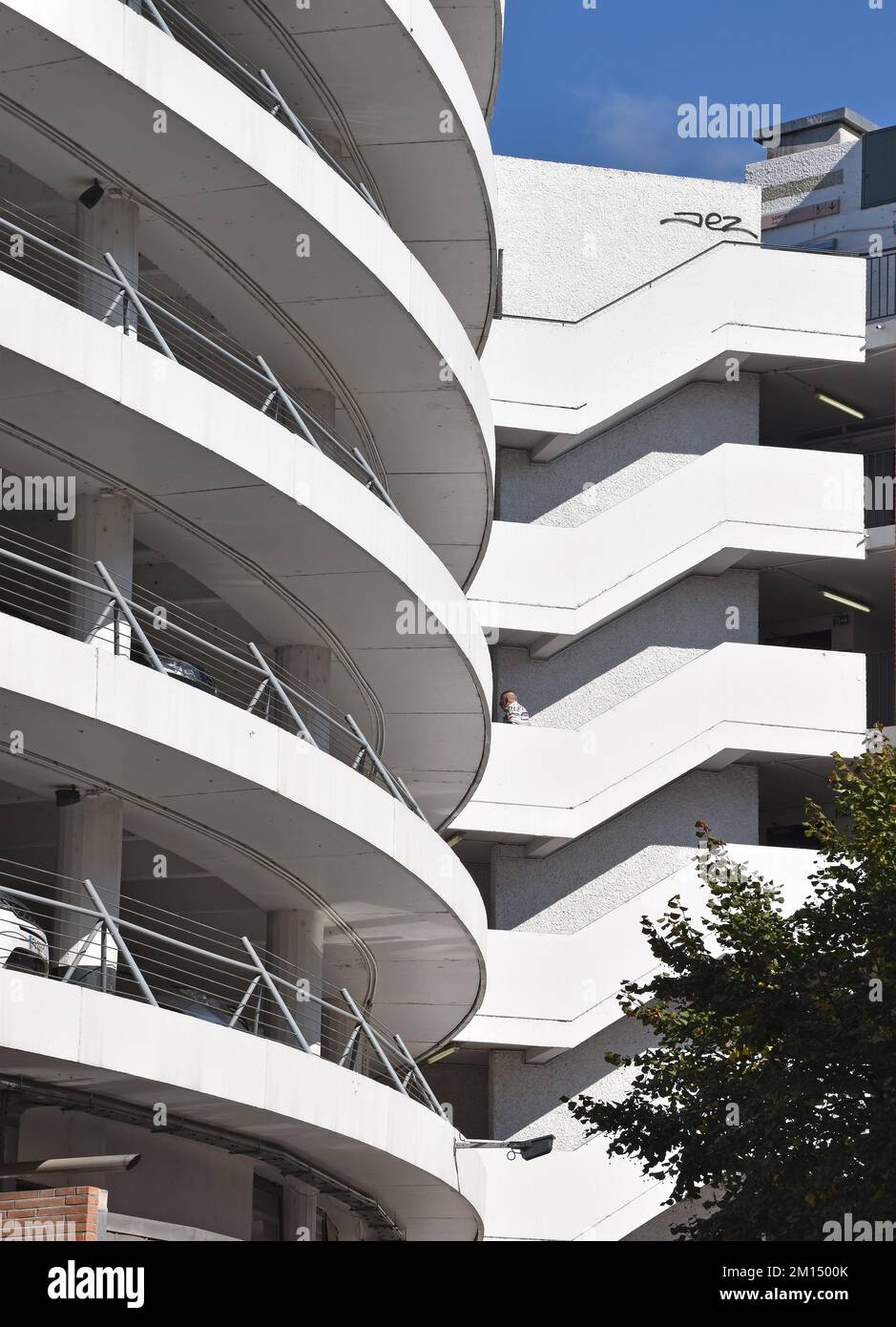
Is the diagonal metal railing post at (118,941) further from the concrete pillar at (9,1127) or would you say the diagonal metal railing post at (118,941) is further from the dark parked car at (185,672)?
the dark parked car at (185,672)

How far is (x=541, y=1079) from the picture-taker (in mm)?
29281

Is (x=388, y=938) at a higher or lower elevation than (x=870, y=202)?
lower

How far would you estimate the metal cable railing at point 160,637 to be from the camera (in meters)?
16.9

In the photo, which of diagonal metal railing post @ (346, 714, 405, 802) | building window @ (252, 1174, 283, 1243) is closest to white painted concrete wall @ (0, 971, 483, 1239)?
building window @ (252, 1174, 283, 1243)

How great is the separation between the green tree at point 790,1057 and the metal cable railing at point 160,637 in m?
3.82

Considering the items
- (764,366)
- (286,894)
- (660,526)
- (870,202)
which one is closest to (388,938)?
(286,894)

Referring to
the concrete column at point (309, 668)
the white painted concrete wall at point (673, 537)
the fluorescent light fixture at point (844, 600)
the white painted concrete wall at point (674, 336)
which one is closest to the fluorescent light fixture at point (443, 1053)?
the white painted concrete wall at point (673, 537)

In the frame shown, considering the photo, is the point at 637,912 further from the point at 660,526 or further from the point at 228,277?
the point at 228,277

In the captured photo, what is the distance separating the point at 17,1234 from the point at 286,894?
7214 millimetres

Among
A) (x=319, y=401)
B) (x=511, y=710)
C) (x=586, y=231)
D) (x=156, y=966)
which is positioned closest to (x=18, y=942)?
(x=156, y=966)

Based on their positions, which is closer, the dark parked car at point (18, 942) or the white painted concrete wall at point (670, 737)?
the dark parked car at point (18, 942)

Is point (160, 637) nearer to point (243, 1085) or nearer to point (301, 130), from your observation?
point (301, 130)

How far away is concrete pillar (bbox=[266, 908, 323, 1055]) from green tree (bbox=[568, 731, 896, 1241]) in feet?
11.0

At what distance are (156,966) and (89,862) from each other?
3.58 meters
